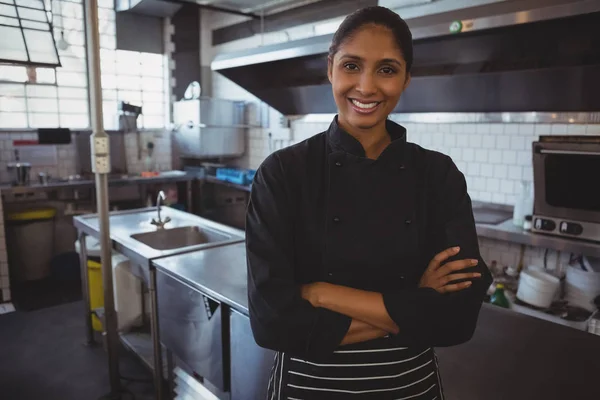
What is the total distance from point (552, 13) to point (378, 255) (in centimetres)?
162

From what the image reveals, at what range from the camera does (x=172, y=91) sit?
6.38m

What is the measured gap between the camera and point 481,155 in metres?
3.77

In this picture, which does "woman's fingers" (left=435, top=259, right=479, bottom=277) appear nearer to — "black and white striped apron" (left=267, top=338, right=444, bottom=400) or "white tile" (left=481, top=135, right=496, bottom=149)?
"black and white striped apron" (left=267, top=338, right=444, bottom=400)

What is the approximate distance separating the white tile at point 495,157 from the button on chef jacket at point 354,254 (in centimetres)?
271

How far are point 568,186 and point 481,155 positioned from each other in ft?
3.40

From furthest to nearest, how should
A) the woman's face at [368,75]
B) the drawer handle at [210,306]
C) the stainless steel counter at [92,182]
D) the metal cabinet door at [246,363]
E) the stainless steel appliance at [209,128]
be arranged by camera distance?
the stainless steel appliance at [209,128] < the stainless steel counter at [92,182] < the drawer handle at [210,306] < the metal cabinet door at [246,363] < the woman's face at [368,75]

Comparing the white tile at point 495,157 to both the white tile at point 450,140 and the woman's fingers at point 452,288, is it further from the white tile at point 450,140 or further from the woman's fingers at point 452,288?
the woman's fingers at point 452,288

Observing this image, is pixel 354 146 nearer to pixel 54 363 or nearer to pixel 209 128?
pixel 54 363

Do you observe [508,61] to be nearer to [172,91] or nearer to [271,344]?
[271,344]

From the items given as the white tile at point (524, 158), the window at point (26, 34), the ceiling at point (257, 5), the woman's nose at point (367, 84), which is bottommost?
the white tile at point (524, 158)

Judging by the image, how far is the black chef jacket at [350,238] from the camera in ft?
3.61

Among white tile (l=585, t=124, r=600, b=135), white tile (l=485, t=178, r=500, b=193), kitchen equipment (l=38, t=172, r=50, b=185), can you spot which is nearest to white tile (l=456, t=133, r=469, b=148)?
white tile (l=485, t=178, r=500, b=193)

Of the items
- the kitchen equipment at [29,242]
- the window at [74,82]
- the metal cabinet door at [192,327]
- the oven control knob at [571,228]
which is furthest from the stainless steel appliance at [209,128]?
→ the oven control knob at [571,228]

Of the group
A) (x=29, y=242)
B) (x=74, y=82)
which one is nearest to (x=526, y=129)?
(x=29, y=242)
